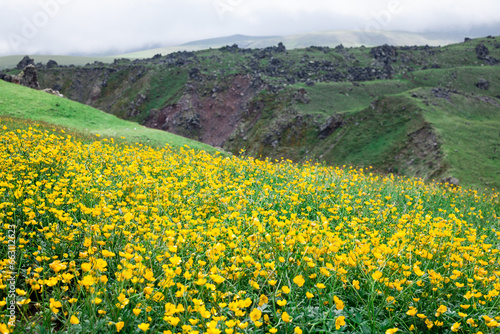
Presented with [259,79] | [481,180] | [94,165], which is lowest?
[481,180]

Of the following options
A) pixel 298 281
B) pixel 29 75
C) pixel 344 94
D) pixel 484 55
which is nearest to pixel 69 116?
pixel 298 281

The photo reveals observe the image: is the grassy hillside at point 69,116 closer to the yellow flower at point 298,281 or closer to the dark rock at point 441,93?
the yellow flower at point 298,281

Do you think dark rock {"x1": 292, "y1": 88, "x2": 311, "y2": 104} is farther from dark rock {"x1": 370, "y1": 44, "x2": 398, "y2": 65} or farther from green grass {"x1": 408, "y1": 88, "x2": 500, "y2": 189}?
dark rock {"x1": 370, "y1": 44, "x2": 398, "y2": 65}

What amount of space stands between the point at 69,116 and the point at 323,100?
52.1 metres

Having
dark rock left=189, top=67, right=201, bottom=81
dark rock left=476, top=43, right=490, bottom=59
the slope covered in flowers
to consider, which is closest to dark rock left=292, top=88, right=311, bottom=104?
dark rock left=189, top=67, right=201, bottom=81

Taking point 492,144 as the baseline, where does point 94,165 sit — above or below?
above

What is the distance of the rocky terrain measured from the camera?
42594 mm

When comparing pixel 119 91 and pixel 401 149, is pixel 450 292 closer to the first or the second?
pixel 401 149

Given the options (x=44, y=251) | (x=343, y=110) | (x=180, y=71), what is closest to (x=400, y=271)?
(x=44, y=251)

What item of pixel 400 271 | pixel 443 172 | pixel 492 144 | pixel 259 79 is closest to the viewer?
pixel 400 271

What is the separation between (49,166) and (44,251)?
3.56m

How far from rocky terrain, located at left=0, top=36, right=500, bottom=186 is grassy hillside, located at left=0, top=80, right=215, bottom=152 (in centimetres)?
731

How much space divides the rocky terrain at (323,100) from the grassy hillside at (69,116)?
7.31 m

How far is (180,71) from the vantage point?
317ft
